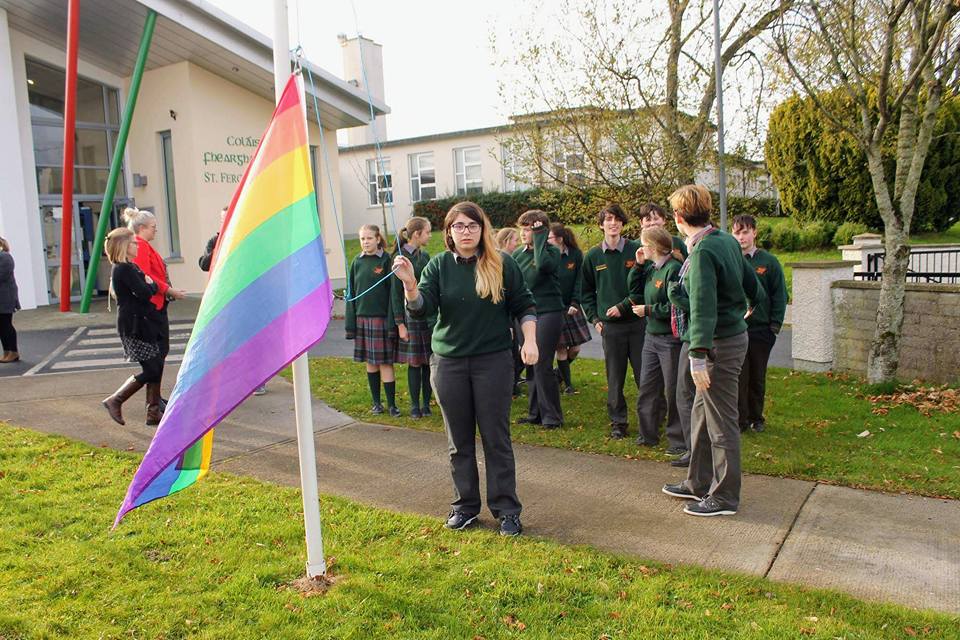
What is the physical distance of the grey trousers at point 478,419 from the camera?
469 centimetres

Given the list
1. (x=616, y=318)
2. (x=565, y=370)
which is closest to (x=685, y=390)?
(x=616, y=318)

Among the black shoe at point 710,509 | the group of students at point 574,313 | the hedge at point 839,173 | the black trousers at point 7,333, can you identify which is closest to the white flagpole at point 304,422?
the group of students at point 574,313

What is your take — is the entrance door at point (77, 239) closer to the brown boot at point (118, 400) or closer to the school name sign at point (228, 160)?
the school name sign at point (228, 160)

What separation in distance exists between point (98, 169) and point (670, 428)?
58.8 ft

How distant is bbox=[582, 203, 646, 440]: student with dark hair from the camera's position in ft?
22.5

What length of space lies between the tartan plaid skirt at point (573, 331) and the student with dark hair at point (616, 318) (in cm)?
124

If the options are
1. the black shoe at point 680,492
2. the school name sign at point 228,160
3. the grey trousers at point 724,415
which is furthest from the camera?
the school name sign at point 228,160

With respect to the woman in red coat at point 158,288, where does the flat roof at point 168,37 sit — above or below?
above

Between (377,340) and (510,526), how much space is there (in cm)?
349

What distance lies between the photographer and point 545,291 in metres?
7.29

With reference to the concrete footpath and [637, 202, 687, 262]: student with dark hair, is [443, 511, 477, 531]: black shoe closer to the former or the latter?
the concrete footpath

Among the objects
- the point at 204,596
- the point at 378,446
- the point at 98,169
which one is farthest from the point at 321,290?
the point at 98,169

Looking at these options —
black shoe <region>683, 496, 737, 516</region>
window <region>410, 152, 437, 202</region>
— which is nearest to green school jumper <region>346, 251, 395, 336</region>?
black shoe <region>683, 496, 737, 516</region>

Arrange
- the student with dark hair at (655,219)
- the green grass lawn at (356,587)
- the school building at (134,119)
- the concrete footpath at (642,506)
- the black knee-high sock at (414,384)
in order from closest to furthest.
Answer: the green grass lawn at (356,587)
the concrete footpath at (642,506)
the student with dark hair at (655,219)
the black knee-high sock at (414,384)
the school building at (134,119)
